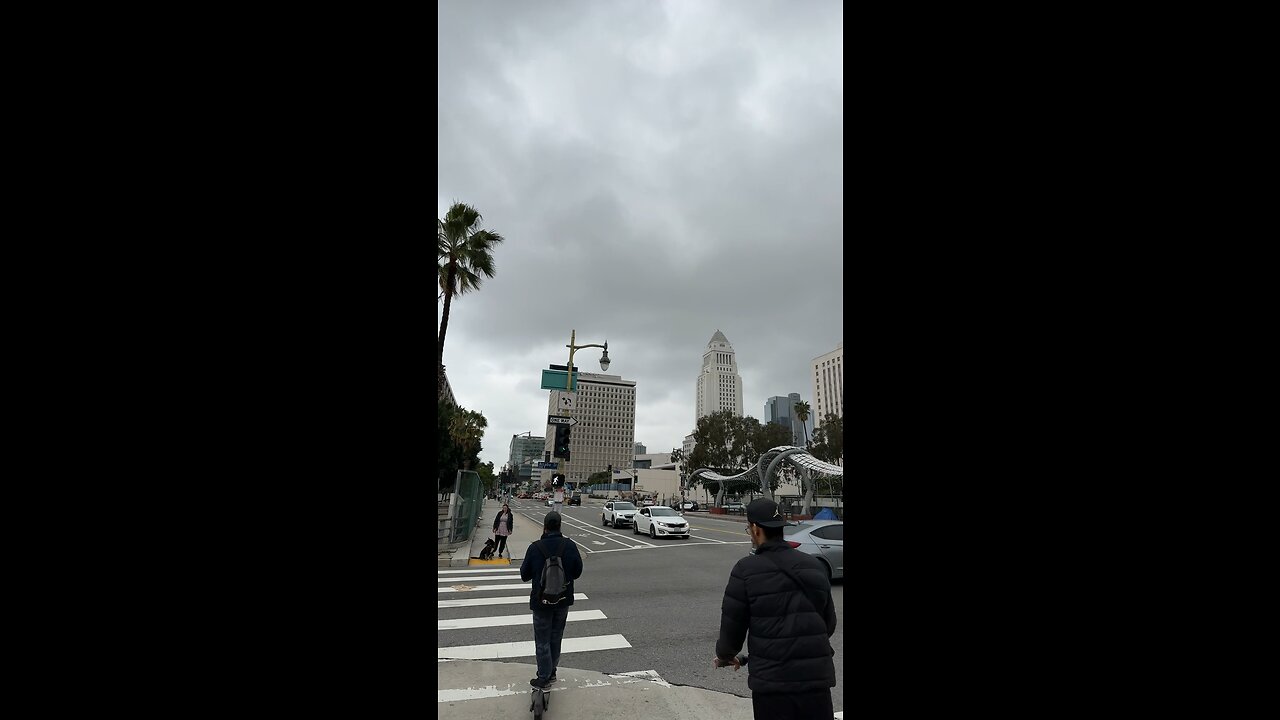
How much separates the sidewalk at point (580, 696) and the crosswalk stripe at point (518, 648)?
774mm

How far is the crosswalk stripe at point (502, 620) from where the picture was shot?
8.56 meters

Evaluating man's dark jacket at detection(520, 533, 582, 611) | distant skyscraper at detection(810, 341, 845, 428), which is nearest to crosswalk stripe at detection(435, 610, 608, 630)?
man's dark jacket at detection(520, 533, 582, 611)

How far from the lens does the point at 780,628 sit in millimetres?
2904

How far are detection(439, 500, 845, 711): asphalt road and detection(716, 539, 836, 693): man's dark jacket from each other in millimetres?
677

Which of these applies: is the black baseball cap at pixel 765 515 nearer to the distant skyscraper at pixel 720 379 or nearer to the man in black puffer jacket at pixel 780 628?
the man in black puffer jacket at pixel 780 628

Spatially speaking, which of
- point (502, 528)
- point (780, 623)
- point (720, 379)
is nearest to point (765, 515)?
point (780, 623)

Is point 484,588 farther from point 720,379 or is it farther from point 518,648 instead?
point 720,379

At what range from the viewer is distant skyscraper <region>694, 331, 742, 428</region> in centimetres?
16650

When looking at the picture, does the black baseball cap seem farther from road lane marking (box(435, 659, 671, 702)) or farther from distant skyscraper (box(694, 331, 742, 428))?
distant skyscraper (box(694, 331, 742, 428))

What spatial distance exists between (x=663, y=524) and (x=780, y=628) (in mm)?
20723
